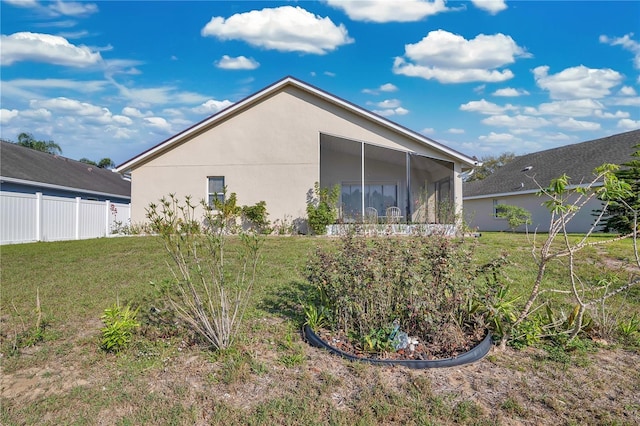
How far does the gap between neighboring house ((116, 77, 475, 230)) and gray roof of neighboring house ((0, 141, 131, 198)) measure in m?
4.02

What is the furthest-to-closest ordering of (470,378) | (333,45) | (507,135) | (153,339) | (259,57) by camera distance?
(507,135), (259,57), (333,45), (153,339), (470,378)

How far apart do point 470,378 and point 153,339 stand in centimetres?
308

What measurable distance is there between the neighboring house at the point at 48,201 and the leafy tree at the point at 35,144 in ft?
46.6

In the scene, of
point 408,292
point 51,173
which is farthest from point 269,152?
point 408,292

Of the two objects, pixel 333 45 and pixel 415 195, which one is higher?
pixel 333 45

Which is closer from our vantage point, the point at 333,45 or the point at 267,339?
the point at 267,339

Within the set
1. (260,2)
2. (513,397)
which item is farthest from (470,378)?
(260,2)

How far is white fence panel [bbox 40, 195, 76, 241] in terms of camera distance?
14.5m

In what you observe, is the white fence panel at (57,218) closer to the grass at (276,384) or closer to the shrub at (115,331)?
the grass at (276,384)

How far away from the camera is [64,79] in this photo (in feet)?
45.1

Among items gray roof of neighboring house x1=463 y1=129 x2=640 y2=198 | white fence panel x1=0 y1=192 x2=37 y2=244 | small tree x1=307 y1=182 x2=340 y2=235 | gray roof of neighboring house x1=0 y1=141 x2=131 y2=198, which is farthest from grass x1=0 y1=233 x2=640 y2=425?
gray roof of neighboring house x1=463 y1=129 x2=640 y2=198

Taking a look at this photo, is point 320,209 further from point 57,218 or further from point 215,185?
point 57,218

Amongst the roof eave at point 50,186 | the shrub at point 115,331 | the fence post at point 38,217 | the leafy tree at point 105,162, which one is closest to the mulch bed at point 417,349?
the shrub at point 115,331

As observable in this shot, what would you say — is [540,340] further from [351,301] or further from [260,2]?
[260,2]
